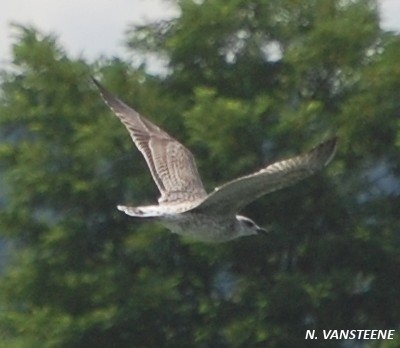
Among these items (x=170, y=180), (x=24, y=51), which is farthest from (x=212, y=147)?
(x=170, y=180)

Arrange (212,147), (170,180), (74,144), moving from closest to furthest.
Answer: (170,180)
(212,147)
(74,144)

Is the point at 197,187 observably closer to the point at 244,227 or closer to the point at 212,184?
the point at 244,227

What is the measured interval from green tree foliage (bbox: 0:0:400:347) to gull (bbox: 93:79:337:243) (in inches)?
137

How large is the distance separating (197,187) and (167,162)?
1.33 ft

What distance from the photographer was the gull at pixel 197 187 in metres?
15.6

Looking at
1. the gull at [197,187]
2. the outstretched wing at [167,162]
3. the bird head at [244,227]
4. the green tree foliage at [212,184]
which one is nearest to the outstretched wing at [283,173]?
the gull at [197,187]

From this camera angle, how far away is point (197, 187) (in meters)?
17.4

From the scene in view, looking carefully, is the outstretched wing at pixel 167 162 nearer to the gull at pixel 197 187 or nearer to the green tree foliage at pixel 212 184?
the gull at pixel 197 187

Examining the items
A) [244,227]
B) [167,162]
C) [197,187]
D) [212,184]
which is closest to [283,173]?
[244,227]

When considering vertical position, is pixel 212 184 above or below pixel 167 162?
above

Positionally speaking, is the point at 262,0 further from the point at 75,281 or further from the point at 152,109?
the point at 75,281

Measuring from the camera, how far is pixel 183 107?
74.1ft

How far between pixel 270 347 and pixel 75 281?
177 cm

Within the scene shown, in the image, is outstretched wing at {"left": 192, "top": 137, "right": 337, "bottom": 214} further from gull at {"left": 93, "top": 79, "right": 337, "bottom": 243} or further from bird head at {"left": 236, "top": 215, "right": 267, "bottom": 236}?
bird head at {"left": 236, "top": 215, "right": 267, "bottom": 236}
